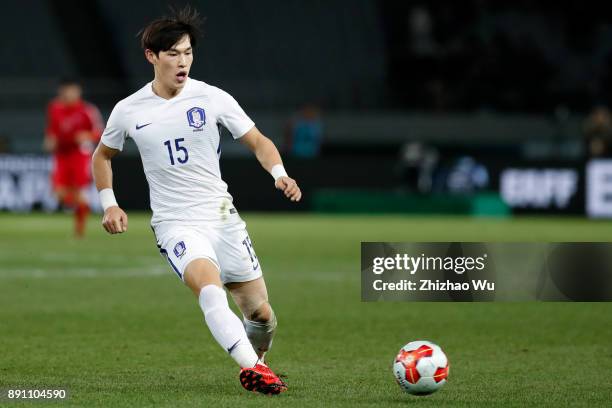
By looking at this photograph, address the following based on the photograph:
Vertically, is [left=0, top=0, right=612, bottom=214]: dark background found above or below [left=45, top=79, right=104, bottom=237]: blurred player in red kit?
above

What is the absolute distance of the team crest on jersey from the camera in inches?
250

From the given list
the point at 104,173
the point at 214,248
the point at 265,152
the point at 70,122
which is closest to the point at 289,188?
the point at 265,152

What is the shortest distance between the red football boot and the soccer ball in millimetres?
617

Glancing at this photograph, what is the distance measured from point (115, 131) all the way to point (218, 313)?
1.19m

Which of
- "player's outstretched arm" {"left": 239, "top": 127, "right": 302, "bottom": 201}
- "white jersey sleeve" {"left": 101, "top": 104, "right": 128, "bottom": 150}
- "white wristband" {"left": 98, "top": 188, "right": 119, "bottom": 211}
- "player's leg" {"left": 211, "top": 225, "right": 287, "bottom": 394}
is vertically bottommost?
"player's leg" {"left": 211, "top": 225, "right": 287, "bottom": 394}

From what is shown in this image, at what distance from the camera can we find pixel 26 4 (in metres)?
31.9

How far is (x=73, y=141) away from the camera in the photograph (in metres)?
18.2

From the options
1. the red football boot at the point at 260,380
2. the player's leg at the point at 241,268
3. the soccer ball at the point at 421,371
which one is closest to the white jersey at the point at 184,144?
the player's leg at the point at 241,268

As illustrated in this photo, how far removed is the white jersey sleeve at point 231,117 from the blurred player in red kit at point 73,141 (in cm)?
1142

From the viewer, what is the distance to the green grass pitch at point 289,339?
6.23m

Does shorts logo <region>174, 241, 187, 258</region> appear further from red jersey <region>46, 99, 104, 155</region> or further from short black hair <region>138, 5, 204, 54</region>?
red jersey <region>46, 99, 104, 155</region>

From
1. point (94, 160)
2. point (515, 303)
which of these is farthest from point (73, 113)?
point (94, 160)

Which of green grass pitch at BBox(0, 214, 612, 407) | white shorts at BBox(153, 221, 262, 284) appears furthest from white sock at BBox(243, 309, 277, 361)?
white shorts at BBox(153, 221, 262, 284)

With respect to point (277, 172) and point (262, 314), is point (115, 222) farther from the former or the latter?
point (262, 314)
